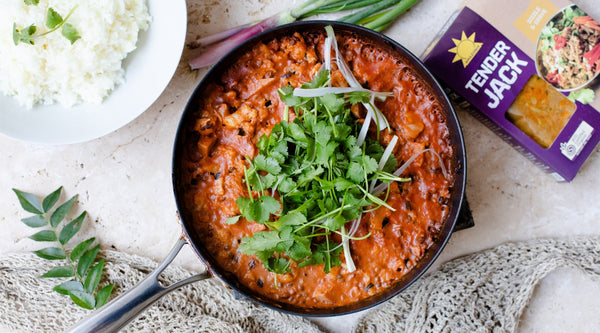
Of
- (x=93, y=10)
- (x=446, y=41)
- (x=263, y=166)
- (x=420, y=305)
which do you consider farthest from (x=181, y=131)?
(x=420, y=305)

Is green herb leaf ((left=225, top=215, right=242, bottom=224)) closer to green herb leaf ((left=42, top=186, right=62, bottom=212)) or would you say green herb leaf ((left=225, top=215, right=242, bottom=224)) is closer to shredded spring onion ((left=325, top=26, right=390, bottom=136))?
shredded spring onion ((left=325, top=26, right=390, bottom=136))

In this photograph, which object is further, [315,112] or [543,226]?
[543,226]

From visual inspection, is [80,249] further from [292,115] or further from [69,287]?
[292,115]

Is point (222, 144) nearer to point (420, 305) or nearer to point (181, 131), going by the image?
point (181, 131)

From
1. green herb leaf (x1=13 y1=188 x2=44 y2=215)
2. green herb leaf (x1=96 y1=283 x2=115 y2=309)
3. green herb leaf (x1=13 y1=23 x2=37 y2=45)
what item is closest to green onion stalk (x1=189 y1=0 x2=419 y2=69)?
green herb leaf (x1=13 y1=23 x2=37 y2=45)

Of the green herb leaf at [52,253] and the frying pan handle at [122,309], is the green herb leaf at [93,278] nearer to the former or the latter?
the green herb leaf at [52,253]

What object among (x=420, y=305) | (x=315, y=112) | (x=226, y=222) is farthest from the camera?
(x=420, y=305)
